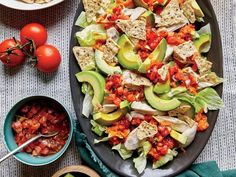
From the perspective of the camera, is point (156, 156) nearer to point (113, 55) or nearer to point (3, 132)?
point (113, 55)

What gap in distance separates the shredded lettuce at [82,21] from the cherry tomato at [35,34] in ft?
0.54

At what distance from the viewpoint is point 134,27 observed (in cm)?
175

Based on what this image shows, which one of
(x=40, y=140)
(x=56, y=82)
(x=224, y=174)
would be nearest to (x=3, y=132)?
(x=40, y=140)

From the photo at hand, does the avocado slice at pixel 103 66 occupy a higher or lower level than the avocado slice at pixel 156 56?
lower

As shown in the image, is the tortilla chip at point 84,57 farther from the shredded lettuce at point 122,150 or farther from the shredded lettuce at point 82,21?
the shredded lettuce at point 122,150

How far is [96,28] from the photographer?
1.82m

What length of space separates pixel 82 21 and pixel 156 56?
28 centimetres

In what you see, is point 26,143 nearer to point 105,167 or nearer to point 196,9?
point 105,167

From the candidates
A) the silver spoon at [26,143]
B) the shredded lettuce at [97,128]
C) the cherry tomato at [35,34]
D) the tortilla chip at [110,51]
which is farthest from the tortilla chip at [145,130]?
the cherry tomato at [35,34]

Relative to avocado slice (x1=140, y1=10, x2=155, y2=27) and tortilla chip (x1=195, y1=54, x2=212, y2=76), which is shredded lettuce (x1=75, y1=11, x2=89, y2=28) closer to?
avocado slice (x1=140, y1=10, x2=155, y2=27)

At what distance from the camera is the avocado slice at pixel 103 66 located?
176 cm

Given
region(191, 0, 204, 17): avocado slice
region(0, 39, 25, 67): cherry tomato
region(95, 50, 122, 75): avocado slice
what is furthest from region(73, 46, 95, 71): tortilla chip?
region(191, 0, 204, 17): avocado slice

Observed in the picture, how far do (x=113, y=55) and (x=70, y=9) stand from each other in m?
0.33

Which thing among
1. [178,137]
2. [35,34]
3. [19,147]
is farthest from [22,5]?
[178,137]
